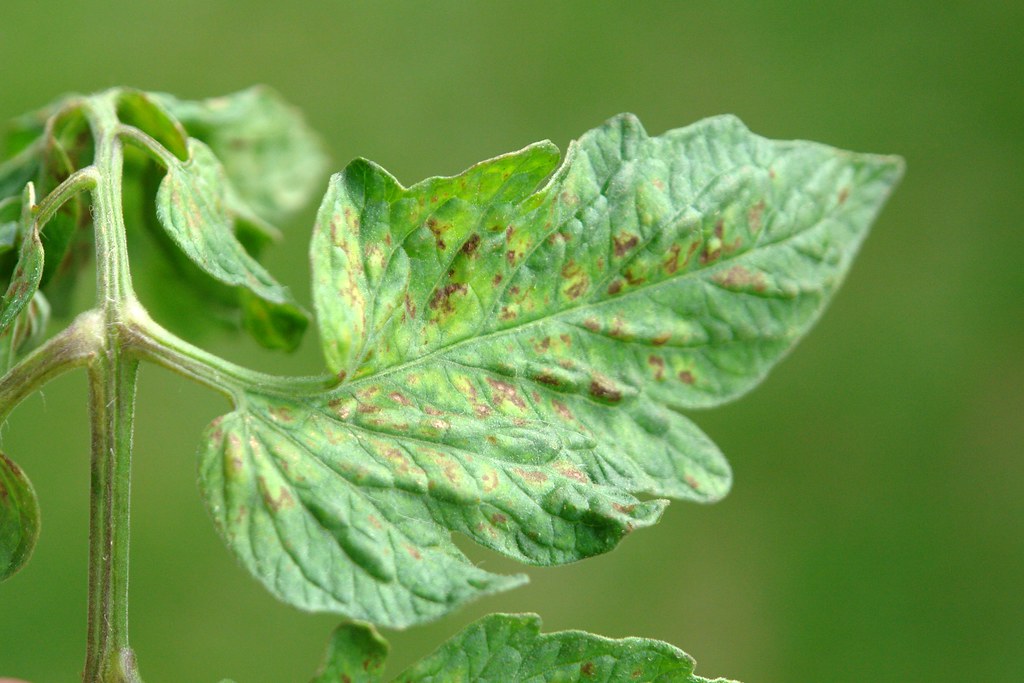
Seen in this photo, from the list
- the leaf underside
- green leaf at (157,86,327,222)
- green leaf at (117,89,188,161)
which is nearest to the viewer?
the leaf underside

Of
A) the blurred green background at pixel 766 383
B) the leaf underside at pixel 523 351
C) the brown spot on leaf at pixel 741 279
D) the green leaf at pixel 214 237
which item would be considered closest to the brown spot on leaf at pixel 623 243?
the leaf underside at pixel 523 351

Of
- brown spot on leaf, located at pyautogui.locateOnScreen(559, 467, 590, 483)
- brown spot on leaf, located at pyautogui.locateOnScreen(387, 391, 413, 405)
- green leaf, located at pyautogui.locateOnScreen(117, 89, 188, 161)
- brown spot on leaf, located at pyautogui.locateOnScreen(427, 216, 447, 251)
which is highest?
green leaf, located at pyautogui.locateOnScreen(117, 89, 188, 161)

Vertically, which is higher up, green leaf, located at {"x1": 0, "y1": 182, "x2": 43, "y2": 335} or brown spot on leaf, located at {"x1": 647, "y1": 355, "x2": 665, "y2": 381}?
green leaf, located at {"x1": 0, "y1": 182, "x2": 43, "y2": 335}

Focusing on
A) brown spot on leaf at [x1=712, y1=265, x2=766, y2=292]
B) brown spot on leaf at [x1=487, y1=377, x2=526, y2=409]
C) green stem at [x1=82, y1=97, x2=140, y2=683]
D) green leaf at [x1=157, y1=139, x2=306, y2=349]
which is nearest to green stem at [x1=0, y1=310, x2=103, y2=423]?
green stem at [x1=82, y1=97, x2=140, y2=683]

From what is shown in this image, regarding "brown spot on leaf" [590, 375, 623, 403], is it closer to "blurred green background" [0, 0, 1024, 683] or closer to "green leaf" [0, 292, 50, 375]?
"green leaf" [0, 292, 50, 375]

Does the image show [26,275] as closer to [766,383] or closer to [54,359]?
[54,359]

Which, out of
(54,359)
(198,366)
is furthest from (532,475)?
(54,359)

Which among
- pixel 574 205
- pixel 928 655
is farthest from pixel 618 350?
pixel 928 655
